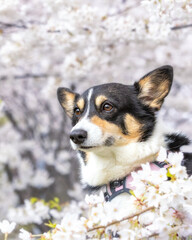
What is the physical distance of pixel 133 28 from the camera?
4.74m

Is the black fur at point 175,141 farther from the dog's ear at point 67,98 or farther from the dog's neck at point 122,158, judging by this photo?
the dog's ear at point 67,98

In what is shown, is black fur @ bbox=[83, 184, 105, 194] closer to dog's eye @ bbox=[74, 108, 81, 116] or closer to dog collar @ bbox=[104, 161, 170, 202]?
dog collar @ bbox=[104, 161, 170, 202]

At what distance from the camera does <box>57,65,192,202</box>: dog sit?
8.68 ft

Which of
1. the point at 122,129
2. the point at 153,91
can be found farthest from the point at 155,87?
the point at 122,129

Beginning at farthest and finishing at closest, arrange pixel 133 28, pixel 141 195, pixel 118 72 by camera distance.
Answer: pixel 118 72 → pixel 133 28 → pixel 141 195

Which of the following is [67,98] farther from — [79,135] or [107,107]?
[79,135]

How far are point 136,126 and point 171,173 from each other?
4.22 feet

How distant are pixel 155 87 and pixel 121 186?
2.84ft

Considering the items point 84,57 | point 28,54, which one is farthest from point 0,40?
point 84,57

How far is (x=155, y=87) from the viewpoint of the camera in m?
2.92

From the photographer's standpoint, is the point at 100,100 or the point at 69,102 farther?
the point at 69,102

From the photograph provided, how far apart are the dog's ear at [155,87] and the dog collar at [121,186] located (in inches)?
21.9

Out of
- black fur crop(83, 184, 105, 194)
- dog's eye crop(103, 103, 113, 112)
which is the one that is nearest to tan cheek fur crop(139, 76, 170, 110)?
dog's eye crop(103, 103, 113, 112)

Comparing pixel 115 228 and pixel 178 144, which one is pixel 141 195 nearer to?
A: pixel 115 228
